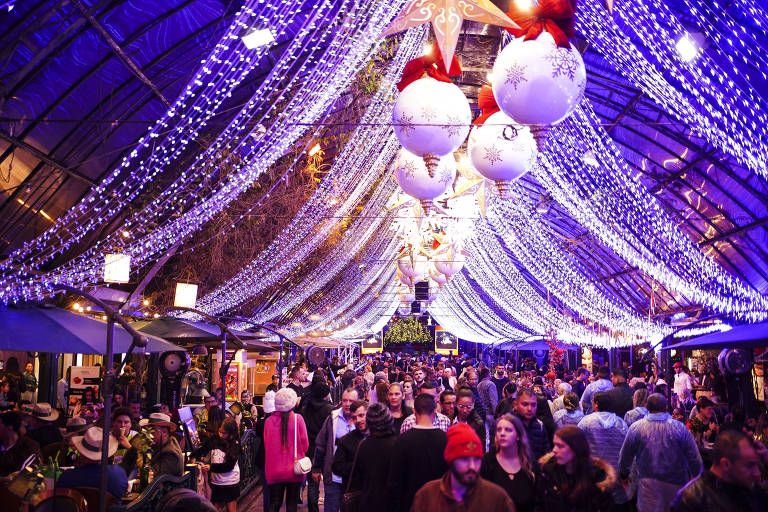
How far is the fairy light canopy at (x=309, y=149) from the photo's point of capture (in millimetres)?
7719

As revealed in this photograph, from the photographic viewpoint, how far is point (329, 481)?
605cm

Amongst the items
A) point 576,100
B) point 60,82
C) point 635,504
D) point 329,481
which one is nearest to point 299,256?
point 60,82

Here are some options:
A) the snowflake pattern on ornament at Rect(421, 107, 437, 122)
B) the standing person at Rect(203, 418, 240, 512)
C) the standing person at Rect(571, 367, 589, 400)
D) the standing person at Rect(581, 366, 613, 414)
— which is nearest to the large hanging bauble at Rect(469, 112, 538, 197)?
the snowflake pattern on ornament at Rect(421, 107, 437, 122)

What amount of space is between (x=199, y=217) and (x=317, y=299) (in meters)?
13.2

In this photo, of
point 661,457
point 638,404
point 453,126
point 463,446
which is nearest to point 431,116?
point 453,126

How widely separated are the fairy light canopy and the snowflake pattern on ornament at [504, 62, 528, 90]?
7.40 feet

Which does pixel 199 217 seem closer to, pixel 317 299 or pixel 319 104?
pixel 319 104

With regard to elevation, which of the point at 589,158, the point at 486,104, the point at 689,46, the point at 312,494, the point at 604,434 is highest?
the point at 689,46

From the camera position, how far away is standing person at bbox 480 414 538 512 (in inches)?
162

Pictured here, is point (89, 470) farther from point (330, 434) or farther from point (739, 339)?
point (739, 339)

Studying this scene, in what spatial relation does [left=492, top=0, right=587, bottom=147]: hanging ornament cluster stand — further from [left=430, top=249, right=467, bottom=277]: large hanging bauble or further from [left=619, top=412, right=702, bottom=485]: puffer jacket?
[left=430, top=249, right=467, bottom=277]: large hanging bauble

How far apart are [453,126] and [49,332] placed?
17.2ft

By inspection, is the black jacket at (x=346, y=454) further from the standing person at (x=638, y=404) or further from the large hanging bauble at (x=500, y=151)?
the standing person at (x=638, y=404)

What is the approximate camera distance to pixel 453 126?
13.5 feet
